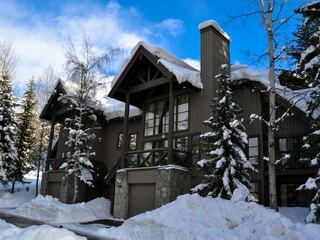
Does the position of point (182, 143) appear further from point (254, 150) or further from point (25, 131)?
point (25, 131)

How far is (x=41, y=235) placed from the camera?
8.76 metres

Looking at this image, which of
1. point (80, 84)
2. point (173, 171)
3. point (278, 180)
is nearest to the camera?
point (173, 171)

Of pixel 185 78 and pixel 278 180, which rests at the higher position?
pixel 185 78

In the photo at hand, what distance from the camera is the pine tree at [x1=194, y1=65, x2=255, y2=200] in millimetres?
13258

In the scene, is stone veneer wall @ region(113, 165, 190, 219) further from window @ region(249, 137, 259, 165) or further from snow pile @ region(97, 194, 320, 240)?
snow pile @ region(97, 194, 320, 240)

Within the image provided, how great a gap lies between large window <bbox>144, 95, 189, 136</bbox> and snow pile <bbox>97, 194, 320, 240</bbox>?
751cm

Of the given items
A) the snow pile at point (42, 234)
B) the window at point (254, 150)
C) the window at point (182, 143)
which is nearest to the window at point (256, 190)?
the window at point (254, 150)

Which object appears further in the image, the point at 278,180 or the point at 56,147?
the point at 56,147

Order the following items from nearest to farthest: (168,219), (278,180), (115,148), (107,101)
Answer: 1. (168,219)
2. (278,180)
3. (115,148)
4. (107,101)

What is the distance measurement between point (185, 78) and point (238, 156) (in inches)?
224

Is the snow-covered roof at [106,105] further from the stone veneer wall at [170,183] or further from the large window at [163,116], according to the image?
the stone veneer wall at [170,183]

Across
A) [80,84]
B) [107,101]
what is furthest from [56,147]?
[80,84]

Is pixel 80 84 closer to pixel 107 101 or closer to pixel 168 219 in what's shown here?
pixel 107 101

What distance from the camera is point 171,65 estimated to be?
1766 centimetres
